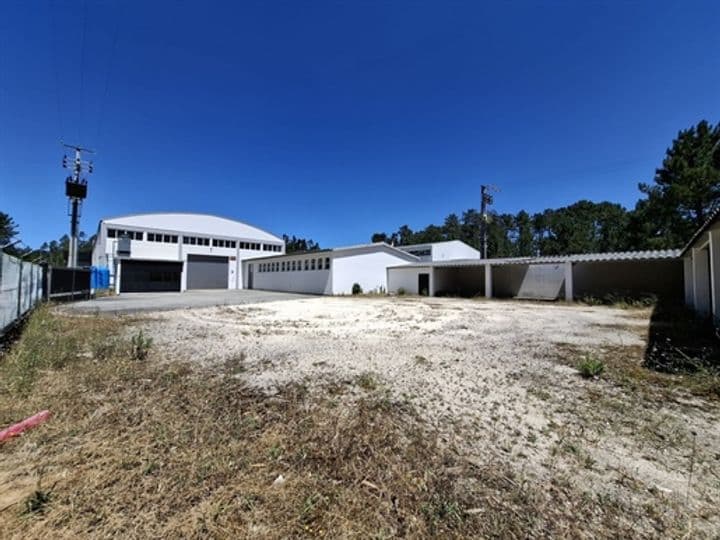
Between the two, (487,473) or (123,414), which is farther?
(123,414)

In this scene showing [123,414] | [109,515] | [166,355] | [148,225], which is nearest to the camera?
[109,515]

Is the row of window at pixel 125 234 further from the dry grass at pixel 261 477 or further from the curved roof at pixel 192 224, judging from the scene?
the dry grass at pixel 261 477

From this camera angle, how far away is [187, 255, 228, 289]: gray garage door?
91.8 ft

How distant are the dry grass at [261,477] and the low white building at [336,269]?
17.3 meters

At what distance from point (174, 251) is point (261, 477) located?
29.9 metres

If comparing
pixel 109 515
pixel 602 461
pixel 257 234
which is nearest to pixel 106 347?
pixel 109 515

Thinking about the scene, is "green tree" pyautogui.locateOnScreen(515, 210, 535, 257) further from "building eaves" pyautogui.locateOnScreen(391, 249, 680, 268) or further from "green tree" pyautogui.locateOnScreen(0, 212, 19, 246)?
"green tree" pyautogui.locateOnScreen(0, 212, 19, 246)

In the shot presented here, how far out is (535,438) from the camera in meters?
2.64

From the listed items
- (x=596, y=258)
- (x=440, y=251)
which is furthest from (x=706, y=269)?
(x=440, y=251)

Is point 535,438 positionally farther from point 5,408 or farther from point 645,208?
point 645,208

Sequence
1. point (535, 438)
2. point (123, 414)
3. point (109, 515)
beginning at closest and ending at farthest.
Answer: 1. point (109, 515)
2. point (535, 438)
3. point (123, 414)

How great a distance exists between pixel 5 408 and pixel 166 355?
2.19 metres

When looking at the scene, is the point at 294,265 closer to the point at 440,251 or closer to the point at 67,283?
the point at 67,283

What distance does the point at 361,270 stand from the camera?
72.5 feet
